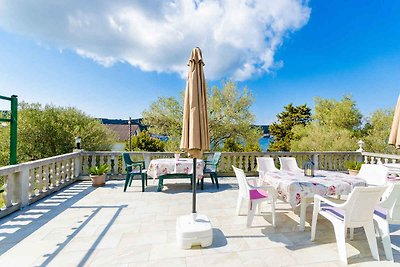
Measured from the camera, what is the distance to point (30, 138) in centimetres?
1126

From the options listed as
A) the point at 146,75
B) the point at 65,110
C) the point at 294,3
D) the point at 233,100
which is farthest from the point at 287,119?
the point at 65,110

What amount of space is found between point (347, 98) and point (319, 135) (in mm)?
4795

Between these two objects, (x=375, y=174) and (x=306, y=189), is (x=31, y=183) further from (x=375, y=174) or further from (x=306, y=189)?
(x=375, y=174)

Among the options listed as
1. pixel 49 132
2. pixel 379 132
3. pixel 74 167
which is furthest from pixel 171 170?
pixel 379 132

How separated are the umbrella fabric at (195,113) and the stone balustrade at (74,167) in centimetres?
306

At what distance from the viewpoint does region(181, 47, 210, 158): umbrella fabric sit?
2627 millimetres

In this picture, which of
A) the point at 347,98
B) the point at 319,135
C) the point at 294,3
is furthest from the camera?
the point at 347,98

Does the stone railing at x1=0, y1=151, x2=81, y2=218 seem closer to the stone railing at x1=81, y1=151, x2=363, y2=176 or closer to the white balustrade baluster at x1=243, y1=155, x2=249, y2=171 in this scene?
the stone railing at x1=81, y1=151, x2=363, y2=176

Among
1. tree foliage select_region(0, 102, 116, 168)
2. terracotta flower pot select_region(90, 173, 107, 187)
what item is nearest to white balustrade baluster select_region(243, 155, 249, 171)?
terracotta flower pot select_region(90, 173, 107, 187)

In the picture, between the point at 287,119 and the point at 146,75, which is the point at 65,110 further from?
the point at 287,119

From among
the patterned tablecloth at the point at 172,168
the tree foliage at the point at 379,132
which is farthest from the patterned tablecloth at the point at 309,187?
the tree foliage at the point at 379,132

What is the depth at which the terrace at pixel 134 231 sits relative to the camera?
2232 mm

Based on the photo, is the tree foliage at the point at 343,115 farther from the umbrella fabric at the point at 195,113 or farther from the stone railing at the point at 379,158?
the umbrella fabric at the point at 195,113

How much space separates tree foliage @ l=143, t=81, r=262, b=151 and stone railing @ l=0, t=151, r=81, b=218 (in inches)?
343
